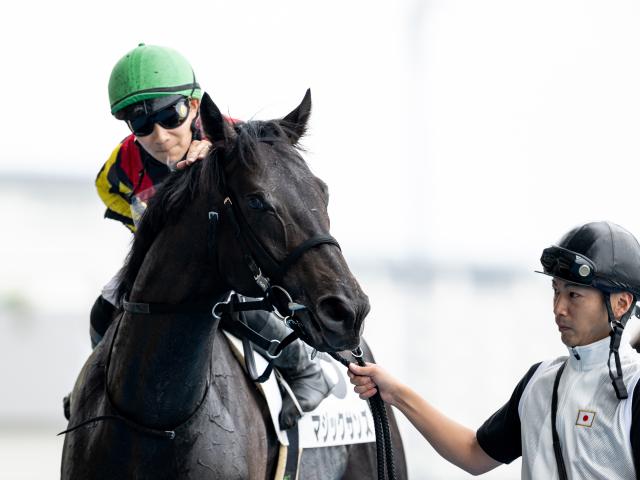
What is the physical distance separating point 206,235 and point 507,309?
612 centimetres

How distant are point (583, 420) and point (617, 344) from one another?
0.21 metres

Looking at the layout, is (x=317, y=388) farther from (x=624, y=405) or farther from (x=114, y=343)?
(x=624, y=405)

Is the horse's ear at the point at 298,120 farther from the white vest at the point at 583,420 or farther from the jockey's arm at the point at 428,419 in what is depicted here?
the white vest at the point at 583,420

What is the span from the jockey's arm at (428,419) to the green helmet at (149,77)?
1.19m

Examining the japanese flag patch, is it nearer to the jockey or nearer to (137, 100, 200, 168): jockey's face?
the jockey

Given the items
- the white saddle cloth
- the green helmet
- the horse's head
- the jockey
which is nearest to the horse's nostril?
the horse's head

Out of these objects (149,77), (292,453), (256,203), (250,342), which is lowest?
(292,453)

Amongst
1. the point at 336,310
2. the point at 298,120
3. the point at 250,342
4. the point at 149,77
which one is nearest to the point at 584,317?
the point at 336,310

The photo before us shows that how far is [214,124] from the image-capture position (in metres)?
2.79

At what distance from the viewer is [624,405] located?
2336 millimetres

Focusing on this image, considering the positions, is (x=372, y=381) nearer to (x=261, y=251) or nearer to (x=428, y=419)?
(x=428, y=419)

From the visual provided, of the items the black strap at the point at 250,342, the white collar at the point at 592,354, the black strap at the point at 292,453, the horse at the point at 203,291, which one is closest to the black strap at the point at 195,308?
the horse at the point at 203,291

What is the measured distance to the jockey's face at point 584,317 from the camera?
8.05ft

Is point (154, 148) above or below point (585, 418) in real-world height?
above
